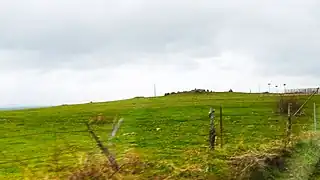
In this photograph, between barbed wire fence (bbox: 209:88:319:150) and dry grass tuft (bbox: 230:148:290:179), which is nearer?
dry grass tuft (bbox: 230:148:290:179)

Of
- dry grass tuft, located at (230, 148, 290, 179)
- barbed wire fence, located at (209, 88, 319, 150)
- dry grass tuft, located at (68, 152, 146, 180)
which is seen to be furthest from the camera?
barbed wire fence, located at (209, 88, 319, 150)

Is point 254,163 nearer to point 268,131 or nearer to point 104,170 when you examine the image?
point 104,170

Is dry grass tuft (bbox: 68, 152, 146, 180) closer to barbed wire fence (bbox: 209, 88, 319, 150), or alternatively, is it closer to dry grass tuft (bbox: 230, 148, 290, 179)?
dry grass tuft (bbox: 230, 148, 290, 179)

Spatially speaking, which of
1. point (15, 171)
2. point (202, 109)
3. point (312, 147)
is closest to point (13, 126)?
point (202, 109)

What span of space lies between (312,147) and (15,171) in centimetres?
781

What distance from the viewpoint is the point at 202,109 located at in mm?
48281

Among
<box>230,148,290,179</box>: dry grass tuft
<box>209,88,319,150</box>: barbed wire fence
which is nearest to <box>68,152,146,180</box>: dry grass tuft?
<box>230,148,290,179</box>: dry grass tuft

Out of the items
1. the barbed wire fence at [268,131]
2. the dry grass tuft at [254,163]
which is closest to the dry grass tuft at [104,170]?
the dry grass tuft at [254,163]

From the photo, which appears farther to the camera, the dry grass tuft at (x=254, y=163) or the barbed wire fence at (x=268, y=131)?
the barbed wire fence at (x=268, y=131)

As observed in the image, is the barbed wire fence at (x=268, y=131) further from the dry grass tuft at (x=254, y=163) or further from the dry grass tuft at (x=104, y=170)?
the dry grass tuft at (x=104, y=170)

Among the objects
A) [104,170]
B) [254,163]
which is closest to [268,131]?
[254,163]

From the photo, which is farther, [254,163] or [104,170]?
[254,163]

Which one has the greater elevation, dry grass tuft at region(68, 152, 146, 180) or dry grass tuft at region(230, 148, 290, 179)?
dry grass tuft at region(68, 152, 146, 180)

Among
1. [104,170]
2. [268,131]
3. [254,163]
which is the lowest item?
[268,131]
